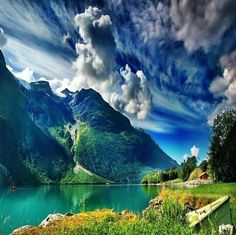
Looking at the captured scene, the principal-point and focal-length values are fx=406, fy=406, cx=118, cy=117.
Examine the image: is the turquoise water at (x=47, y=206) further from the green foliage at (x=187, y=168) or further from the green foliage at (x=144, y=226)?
the green foliage at (x=187, y=168)

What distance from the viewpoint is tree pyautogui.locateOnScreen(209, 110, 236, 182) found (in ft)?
225

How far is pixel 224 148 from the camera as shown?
70188 mm

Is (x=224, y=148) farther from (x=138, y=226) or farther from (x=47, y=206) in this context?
(x=138, y=226)

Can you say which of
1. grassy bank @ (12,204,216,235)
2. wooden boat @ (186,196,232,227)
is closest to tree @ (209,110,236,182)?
grassy bank @ (12,204,216,235)

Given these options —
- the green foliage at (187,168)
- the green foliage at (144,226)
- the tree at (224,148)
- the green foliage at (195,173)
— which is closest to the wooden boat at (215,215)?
the green foliage at (144,226)

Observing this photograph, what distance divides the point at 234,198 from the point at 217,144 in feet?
124

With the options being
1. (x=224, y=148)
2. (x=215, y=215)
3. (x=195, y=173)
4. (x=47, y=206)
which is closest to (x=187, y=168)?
(x=195, y=173)

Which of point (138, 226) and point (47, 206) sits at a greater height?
point (47, 206)

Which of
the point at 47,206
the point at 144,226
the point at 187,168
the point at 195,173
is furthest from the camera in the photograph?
the point at 187,168

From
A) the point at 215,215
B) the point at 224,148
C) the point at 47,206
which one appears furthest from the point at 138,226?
the point at 224,148

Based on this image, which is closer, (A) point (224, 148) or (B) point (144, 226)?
(B) point (144, 226)

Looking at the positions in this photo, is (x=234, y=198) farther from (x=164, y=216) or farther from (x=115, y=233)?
(x=115, y=233)

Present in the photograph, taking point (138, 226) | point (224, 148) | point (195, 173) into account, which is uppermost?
point (195, 173)

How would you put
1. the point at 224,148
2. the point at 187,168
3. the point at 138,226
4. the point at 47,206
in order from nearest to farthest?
the point at 138,226 < the point at 47,206 < the point at 224,148 < the point at 187,168
